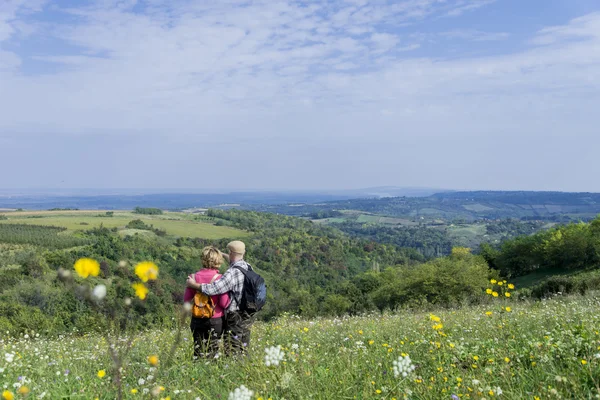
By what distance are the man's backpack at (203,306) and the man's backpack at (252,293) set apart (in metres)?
0.38

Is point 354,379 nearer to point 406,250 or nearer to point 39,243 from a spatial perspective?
point 39,243

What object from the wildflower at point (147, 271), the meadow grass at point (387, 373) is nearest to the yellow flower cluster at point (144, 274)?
the wildflower at point (147, 271)

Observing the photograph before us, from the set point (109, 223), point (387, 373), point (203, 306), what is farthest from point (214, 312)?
point (109, 223)

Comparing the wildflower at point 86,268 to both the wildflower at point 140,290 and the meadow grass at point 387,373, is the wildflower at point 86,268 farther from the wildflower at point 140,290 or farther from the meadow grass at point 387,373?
the meadow grass at point 387,373

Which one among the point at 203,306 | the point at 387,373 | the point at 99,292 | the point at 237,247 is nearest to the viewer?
the point at 99,292

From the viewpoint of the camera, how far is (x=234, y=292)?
5.33 m

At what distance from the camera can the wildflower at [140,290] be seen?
164 centimetres

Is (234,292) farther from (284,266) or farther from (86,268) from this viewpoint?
(284,266)

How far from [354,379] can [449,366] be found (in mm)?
843

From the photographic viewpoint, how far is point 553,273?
47344mm

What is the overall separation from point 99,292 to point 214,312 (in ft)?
12.3

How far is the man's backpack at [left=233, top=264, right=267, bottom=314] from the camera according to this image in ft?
17.3

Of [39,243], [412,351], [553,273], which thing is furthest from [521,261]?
[39,243]

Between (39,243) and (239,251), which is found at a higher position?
(239,251)
